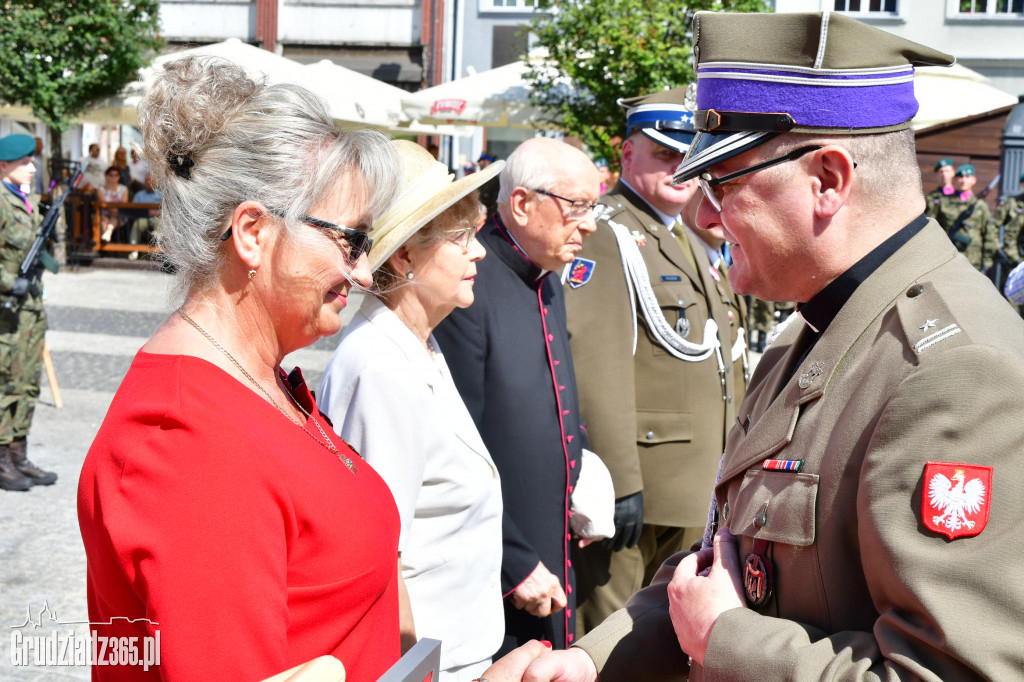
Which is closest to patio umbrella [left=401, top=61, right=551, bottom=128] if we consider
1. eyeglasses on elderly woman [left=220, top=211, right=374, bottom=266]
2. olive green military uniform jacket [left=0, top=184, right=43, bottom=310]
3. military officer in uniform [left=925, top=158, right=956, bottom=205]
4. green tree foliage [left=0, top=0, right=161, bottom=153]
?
green tree foliage [left=0, top=0, right=161, bottom=153]

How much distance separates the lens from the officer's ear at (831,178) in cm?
153

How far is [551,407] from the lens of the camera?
3213 millimetres

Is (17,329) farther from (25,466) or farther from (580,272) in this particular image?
(580,272)

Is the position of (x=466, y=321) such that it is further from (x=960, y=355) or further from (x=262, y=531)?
(x=960, y=355)

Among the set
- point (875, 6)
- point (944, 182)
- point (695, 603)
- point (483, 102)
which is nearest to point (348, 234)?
point (695, 603)

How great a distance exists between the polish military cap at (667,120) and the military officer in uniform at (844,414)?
2.21 metres

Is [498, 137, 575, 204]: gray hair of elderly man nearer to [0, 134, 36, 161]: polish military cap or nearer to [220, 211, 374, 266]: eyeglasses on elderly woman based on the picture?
[220, 211, 374, 266]: eyeglasses on elderly woman

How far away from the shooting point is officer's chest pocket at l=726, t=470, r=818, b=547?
144 cm

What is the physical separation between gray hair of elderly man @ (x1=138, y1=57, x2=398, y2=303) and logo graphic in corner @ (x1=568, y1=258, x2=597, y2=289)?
82.1 inches

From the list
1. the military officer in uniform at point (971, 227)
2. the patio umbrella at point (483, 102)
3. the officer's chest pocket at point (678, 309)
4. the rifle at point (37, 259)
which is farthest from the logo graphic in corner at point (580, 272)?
the military officer in uniform at point (971, 227)

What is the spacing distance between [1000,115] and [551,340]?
15.8 metres

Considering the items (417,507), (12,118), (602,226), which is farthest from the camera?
(12,118)

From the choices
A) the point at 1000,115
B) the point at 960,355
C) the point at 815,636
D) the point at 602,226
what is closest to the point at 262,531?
the point at 815,636

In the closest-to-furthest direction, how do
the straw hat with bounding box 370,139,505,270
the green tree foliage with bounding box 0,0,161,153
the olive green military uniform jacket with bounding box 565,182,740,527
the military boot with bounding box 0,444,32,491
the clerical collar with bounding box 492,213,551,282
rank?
the straw hat with bounding box 370,139,505,270 < the clerical collar with bounding box 492,213,551,282 < the olive green military uniform jacket with bounding box 565,182,740,527 < the military boot with bounding box 0,444,32,491 < the green tree foliage with bounding box 0,0,161,153
